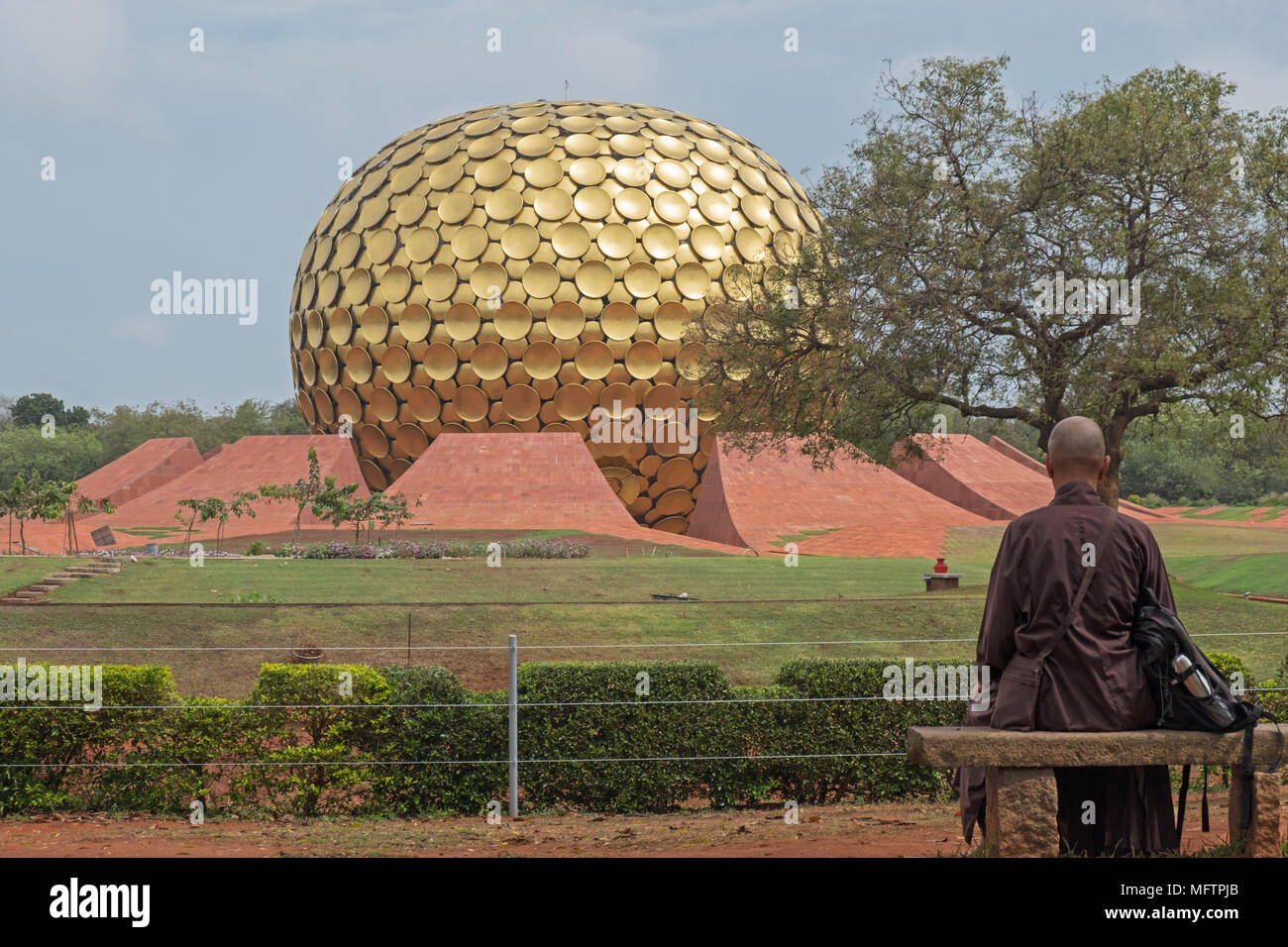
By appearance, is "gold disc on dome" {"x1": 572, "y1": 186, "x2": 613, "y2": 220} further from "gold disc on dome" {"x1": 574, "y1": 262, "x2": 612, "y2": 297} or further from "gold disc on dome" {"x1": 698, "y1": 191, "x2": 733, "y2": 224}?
"gold disc on dome" {"x1": 698, "y1": 191, "x2": 733, "y2": 224}

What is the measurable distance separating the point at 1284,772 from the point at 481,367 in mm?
22294

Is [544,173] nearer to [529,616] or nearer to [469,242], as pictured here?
[469,242]

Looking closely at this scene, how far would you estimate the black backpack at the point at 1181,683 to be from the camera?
4.31 m

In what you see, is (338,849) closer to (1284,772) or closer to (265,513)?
(1284,772)

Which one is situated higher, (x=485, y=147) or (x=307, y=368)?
(x=485, y=147)

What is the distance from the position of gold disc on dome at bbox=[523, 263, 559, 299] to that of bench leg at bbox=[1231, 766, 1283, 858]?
2421 cm

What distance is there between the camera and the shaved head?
4.48 metres

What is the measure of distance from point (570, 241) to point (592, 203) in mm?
1076

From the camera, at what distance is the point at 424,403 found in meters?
28.9

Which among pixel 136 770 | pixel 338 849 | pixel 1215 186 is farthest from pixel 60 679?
pixel 1215 186

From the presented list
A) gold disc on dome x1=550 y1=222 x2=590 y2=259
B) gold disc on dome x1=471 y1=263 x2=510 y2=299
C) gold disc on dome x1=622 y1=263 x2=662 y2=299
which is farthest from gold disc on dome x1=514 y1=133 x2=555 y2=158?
gold disc on dome x1=622 y1=263 x2=662 y2=299

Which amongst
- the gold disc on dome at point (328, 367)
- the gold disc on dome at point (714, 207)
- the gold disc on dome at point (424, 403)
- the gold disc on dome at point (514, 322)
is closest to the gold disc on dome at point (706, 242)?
the gold disc on dome at point (714, 207)

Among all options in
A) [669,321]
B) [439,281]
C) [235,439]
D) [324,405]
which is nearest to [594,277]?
[669,321]

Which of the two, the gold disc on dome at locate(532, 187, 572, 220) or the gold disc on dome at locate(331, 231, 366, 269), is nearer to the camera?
the gold disc on dome at locate(532, 187, 572, 220)
